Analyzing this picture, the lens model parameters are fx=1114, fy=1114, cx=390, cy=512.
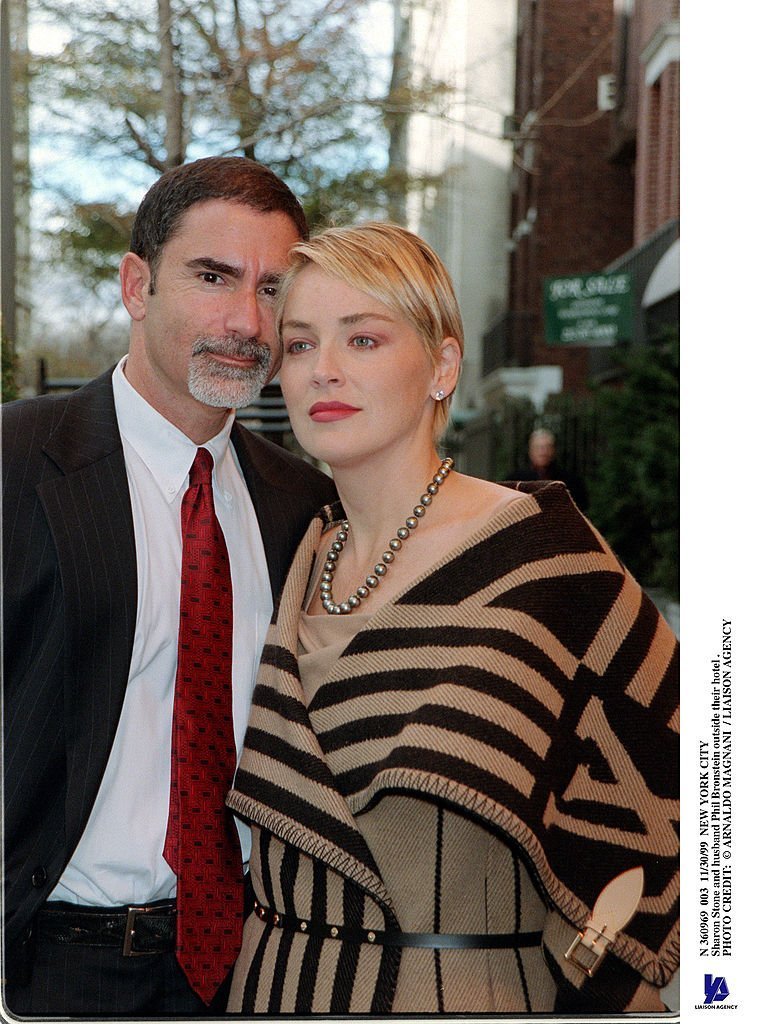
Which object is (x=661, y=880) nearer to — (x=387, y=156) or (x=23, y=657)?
(x=23, y=657)

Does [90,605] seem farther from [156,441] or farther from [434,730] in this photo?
[434,730]

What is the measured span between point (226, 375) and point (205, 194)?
A: 12.2 inches

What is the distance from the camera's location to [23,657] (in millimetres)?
1756

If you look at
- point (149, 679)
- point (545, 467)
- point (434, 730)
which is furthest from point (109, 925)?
point (545, 467)

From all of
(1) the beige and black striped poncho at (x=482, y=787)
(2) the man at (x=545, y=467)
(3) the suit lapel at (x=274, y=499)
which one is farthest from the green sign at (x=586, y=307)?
(1) the beige and black striped poncho at (x=482, y=787)

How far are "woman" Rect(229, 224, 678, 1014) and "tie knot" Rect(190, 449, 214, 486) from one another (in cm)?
24

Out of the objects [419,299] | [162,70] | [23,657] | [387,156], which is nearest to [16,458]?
[23,657]

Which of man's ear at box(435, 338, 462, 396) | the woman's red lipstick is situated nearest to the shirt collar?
the woman's red lipstick

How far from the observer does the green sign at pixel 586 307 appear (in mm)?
2779

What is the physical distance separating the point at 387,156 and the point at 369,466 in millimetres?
917

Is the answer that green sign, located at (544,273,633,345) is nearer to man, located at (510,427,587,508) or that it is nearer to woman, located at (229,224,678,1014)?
man, located at (510,427,587,508)

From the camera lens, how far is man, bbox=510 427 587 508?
8.63 ft
